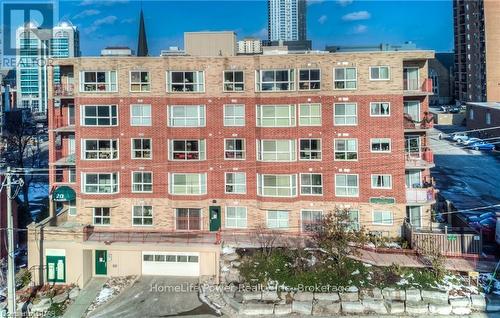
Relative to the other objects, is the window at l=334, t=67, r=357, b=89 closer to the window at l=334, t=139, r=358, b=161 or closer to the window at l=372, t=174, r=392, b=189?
the window at l=334, t=139, r=358, b=161

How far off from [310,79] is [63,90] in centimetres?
1578

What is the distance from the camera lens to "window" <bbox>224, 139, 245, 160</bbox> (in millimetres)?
31297

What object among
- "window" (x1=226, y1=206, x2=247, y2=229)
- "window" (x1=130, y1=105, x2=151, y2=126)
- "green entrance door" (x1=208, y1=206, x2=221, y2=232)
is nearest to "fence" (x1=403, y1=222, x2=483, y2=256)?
"window" (x1=226, y1=206, x2=247, y2=229)

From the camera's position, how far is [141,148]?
3145 cm

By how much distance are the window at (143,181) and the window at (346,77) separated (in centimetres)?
1306

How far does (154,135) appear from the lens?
103ft

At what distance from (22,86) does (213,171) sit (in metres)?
182

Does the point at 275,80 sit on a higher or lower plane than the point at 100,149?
higher

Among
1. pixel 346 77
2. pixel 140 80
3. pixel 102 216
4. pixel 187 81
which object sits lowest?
pixel 102 216

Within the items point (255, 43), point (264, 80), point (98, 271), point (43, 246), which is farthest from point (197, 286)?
point (255, 43)

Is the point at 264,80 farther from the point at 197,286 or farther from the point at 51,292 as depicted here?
the point at 51,292

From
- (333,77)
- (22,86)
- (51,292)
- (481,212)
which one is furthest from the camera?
(22,86)

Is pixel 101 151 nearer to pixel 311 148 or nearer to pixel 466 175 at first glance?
pixel 311 148

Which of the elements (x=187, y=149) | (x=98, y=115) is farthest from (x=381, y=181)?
(x=98, y=115)
